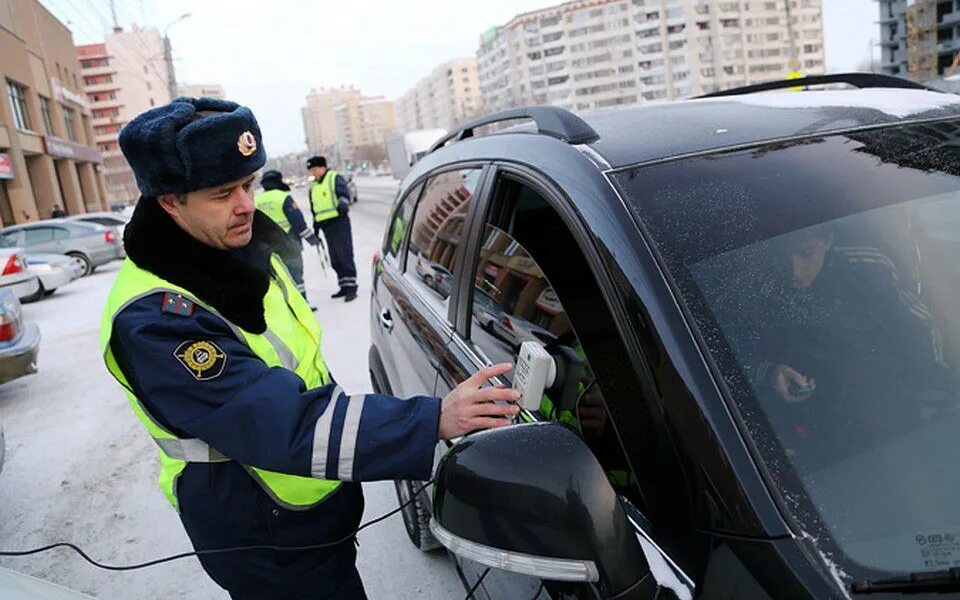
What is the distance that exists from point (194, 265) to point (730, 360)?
3.83ft

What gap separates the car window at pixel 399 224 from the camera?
326 cm

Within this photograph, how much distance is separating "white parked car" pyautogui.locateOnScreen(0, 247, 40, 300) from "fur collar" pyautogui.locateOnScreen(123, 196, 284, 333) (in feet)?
34.7

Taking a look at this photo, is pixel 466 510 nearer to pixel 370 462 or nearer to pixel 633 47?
pixel 370 462

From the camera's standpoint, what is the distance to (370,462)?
1.41 metres

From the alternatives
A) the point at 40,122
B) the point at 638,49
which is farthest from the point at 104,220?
the point at 638,49

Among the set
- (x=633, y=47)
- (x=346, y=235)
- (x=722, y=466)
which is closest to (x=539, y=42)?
(x=633, y=47)

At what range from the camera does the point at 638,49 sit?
393ft

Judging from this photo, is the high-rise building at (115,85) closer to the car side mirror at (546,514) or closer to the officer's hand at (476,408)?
the officer's hand at (476,408)

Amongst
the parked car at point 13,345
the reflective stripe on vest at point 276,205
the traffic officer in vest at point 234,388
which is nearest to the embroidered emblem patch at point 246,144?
the traffic officer in vest at point 234,388

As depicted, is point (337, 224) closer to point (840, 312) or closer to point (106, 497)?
point (106, 497)

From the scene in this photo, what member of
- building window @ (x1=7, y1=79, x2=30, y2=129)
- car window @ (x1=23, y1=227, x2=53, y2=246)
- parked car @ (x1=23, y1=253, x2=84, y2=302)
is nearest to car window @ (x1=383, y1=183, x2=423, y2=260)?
parked car @ (x1=23, y1=253, x2=84, y2=302)

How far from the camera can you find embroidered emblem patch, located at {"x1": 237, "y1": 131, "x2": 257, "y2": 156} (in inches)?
61.0

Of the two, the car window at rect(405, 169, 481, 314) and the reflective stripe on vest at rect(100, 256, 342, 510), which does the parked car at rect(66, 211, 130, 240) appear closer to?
the car window at rect(405, 169, 481, 314)

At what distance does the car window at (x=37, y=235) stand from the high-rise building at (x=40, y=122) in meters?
18.6
